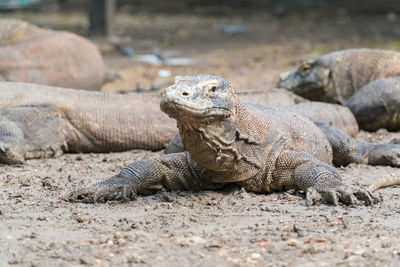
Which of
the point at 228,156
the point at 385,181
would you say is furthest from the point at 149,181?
the point at 385,181

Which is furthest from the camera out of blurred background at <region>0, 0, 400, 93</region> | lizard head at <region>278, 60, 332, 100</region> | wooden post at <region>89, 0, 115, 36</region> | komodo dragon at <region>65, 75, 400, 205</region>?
wooden post at <region>89, 0, 115, 36</region>

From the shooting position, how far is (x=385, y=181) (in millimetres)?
4883

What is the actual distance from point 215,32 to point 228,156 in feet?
35.1

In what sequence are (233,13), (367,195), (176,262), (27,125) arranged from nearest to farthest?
(176,262) < (367,195) < (27,125) < (233,13)

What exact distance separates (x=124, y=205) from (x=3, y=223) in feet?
2.42

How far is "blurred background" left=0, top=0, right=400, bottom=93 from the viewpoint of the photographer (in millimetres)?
10567

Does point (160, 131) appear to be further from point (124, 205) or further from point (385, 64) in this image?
point (385, 64)

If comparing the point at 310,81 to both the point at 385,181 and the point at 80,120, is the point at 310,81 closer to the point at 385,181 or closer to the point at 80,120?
the point at 80,120

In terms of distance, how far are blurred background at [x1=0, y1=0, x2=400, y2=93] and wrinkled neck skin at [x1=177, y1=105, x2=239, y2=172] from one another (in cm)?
478

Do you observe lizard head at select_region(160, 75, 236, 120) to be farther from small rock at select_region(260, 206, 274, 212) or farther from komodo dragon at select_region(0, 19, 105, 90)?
komodo dragon at select_region(0, 19, 105, 90)

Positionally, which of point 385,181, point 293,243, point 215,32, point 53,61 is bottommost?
point 215,32

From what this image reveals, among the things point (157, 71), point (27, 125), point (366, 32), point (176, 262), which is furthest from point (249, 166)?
point (366, 32)

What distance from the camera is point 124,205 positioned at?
4.41 metres

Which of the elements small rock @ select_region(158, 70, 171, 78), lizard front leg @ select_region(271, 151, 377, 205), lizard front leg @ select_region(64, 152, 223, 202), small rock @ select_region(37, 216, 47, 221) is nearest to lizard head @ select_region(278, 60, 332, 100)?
small rock @ select_region(158, 70, 171, 78)
